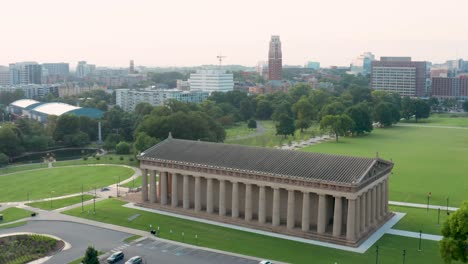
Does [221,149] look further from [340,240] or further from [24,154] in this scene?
[24,154]

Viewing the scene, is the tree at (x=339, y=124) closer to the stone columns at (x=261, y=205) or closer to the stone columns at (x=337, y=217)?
the stone columns at (x=261, y=205)

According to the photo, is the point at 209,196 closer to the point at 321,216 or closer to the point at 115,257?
the point at 321,216

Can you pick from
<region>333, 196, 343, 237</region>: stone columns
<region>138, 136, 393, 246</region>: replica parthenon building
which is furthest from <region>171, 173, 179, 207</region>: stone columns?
<region>333, 196, 343, 237</region>: stone columns

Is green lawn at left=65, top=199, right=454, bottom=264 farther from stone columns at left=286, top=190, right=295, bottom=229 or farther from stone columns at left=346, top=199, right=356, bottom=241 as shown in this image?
stone columns at left=286, top=190, right=295, bottom=229

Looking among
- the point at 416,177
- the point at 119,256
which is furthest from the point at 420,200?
the point at 119,256

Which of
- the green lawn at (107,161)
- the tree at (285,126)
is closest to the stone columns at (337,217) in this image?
the green lawn at (107,161)

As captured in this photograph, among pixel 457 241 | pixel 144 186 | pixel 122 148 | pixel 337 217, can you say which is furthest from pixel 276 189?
pixel 122 148

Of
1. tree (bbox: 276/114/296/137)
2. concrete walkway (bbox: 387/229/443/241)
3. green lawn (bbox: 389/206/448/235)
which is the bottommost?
concrete walkway (bbox: 387/229/443/241)
